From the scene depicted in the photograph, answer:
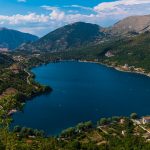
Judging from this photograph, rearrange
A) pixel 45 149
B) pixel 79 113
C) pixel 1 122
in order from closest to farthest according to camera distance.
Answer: pixel 1 122 → pixel 45 149 → pixel 79 113

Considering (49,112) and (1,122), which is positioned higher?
(1,122)

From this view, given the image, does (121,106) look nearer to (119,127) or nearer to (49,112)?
(49,112)

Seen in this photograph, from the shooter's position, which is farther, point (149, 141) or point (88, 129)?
point (88, 129)

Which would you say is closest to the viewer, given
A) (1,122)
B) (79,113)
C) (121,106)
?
(1,122)

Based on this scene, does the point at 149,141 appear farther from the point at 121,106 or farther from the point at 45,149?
the point at 121,106

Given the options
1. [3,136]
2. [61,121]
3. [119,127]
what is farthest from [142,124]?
[3,136]

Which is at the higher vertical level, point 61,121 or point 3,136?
point 3,136

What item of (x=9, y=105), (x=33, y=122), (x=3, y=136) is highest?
(x=9, y=105)

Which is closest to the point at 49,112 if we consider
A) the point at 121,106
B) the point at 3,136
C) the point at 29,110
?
the point at 29,110

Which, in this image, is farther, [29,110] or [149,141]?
[29,110]
